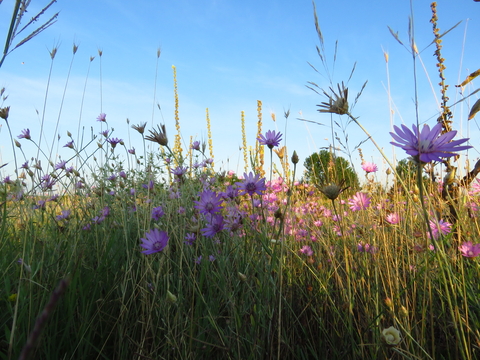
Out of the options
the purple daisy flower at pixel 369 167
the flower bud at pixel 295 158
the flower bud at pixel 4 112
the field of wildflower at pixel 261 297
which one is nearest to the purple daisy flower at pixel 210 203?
the field of wildflower at pixel 261 297

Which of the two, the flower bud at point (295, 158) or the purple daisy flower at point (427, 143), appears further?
the flower bud at point (295, 158)

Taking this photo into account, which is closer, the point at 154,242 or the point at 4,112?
the point at 154,242

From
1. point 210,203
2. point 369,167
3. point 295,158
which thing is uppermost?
point 369,167

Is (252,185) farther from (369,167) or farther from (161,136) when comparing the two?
(369,167)

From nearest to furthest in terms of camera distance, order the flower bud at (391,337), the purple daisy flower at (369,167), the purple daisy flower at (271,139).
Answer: the flower bud at (391,337), the purple daisy flower at (271,139), the purple daisy flower at (369,167)

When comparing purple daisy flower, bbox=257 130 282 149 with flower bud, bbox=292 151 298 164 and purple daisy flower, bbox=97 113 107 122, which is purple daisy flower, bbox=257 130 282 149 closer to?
flower bud, bbox=292 151 298 164

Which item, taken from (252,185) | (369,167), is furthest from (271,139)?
(369,167)

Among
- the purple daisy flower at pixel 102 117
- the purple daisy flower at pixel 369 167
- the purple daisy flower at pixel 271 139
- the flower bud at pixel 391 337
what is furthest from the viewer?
the purple daisy flower at pixel 102 117

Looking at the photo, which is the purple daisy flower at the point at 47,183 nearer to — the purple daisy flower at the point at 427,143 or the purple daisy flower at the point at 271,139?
the purple daisy flower at the point at 271,139

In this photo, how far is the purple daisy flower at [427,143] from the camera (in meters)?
0.69

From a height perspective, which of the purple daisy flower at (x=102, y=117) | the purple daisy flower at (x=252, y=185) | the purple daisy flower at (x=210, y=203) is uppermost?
the purple daisy flower at (x=102, y=117)

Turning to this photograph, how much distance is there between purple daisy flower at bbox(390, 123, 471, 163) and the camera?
0.69 m

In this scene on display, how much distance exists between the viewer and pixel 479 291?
1168 mm

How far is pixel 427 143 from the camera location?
0.72 metres
